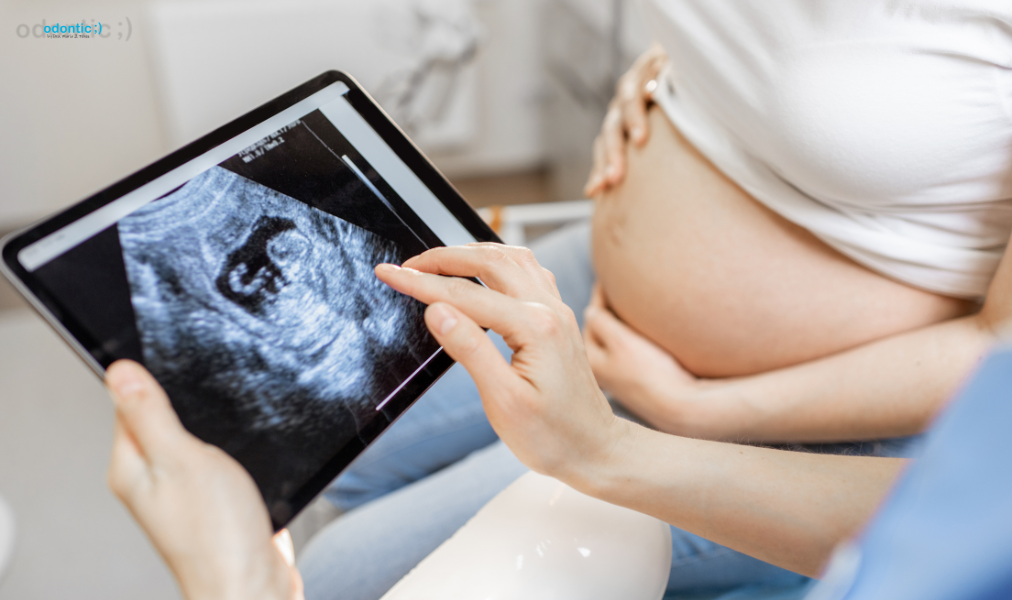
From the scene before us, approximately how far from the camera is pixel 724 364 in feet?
2.18

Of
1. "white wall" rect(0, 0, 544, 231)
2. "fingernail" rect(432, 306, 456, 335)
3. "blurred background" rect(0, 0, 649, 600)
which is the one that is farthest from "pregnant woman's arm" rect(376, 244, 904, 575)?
"white wall" rect(0, 0, 544, 231)

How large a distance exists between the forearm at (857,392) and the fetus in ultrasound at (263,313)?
319 millimetres

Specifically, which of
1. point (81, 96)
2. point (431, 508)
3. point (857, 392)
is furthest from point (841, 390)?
point (81, 96)

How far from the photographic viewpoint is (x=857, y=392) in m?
0.57

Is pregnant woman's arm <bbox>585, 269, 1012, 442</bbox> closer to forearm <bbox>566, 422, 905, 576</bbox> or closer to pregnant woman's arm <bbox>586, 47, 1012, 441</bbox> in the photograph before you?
pregnant woman's arm <bbox>586, 47, 1012, 441</bbox>

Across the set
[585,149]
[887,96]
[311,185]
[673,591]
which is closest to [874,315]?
[887,96]

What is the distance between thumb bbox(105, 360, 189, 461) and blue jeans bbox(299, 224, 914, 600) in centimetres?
23

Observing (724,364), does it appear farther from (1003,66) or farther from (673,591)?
(1003,66)

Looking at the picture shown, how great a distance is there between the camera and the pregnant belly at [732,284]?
23.8 inches

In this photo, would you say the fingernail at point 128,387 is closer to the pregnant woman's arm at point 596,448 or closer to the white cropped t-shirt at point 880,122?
the pregnant woman's arm at point 596,448

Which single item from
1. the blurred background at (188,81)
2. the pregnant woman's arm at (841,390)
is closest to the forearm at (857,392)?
the pregnant woman's arm at (841,390)

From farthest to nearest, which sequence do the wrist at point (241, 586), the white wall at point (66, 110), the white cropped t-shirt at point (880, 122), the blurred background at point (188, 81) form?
the white wall at point (66, 110) → the blurred background at point (188, 81) → the white cropped t-shirt at point (880, 122) → the wrist at point (241, 586)

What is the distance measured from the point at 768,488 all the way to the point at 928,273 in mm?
293

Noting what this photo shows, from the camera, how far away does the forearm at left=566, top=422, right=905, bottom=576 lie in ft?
1.39
